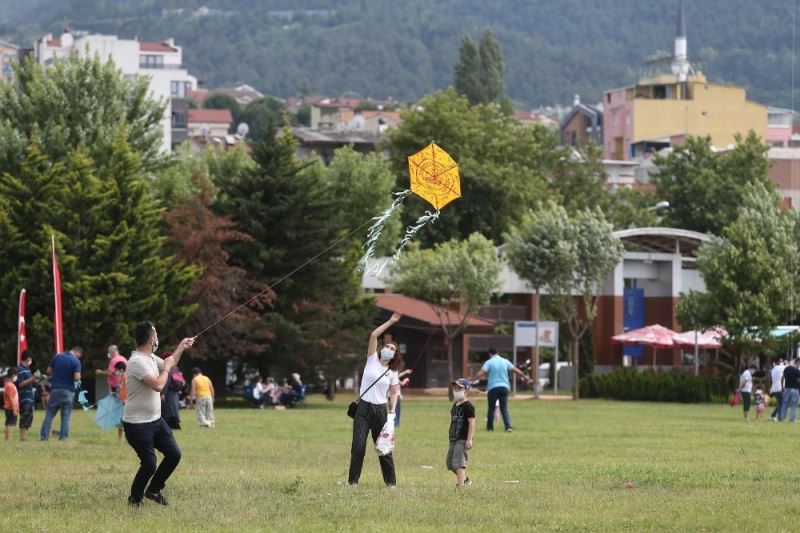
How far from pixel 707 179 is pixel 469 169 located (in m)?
19.1

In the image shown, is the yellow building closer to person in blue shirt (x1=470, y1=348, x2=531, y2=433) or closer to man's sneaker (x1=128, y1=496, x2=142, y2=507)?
person in blue shirt (x1=470, y1=348, x2=531, y2=433)

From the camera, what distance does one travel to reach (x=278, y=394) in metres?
54.3

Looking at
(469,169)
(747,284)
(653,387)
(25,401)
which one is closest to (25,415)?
(25,401)

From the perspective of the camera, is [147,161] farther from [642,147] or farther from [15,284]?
[642,147]

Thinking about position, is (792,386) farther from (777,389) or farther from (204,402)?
(204,402)

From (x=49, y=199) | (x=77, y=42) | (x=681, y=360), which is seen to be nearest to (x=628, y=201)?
(x=681, y=360)

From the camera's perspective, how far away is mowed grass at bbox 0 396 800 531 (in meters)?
15.8

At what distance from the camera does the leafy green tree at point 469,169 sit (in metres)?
90.4

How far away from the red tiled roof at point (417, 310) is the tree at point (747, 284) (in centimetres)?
1022

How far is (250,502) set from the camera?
56.5 ft

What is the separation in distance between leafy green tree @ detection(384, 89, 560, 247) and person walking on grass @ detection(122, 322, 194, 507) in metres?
71.7

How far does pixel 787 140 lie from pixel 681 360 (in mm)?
100281

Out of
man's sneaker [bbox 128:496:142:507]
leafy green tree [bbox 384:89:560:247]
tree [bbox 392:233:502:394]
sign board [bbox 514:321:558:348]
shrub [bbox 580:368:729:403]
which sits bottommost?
man's sneaker [bbox 128:496:142:507]

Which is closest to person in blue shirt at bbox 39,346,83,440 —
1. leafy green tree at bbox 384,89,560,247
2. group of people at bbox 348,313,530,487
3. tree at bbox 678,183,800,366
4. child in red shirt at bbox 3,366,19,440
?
child in red shirt at bbox 3,366,19,440
